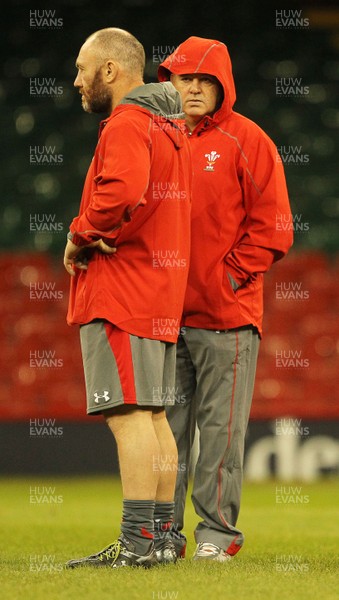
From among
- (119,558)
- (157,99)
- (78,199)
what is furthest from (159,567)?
(78,199)

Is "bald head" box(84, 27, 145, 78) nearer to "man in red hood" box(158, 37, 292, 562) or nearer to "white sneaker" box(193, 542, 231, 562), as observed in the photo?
"man in red hood" box(158, 37, 292, 562)

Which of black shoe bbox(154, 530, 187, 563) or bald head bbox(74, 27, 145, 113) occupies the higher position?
bald head bbox(74, 27, 145, 113)

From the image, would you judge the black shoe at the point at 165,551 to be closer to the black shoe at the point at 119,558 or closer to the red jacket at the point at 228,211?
the black shoe at the point at 119,558

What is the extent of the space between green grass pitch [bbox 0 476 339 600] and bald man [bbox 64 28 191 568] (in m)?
0.21

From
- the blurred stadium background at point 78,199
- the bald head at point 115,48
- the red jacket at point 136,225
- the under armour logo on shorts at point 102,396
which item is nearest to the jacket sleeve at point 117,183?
the red jacket at point 136,225

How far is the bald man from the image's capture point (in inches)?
117

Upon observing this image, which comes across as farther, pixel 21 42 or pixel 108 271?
pixel 21 42

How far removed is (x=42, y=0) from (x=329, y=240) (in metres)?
2.97

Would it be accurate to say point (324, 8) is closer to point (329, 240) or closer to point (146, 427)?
point (329, 240)

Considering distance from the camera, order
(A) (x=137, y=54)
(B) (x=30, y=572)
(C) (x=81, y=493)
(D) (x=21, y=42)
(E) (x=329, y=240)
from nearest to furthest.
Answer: (B) (x=30, y=572)
(A) (x=137, y=54)
(C) (x=81, y=493)
(E) (x=329, y=240)
(D) (x=21, y=42)

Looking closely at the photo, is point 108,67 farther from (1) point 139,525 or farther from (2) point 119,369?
(1) point 139,525

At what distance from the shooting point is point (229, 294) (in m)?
3.50

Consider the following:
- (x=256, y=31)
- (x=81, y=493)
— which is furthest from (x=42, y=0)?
(x=81, y=493)


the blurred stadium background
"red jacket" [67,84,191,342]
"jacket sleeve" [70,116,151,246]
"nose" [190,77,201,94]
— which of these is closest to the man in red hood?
"nose" [190,77,201,94]
